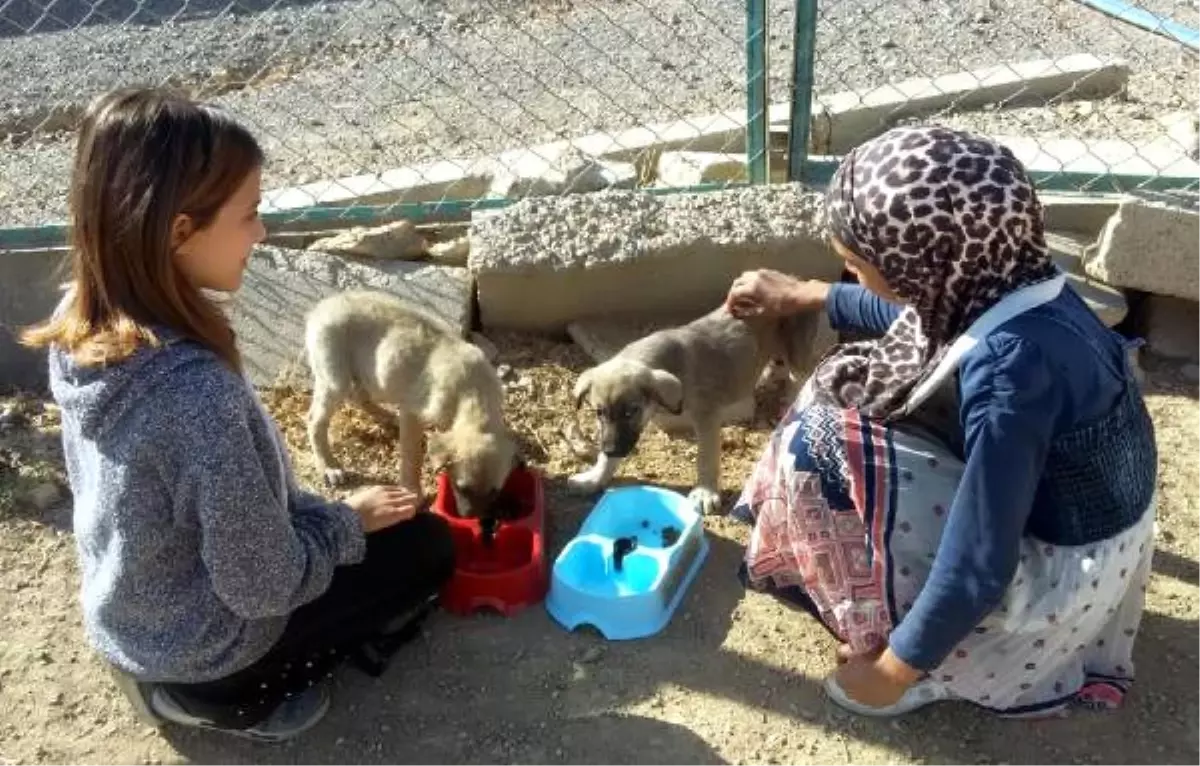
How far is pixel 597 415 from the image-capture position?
4.81m

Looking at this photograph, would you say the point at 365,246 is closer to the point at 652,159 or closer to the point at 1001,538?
the point at 652,159

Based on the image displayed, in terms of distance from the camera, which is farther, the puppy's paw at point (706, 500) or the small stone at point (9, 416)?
the small stone at point (9, 416)

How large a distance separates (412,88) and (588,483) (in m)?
4.32

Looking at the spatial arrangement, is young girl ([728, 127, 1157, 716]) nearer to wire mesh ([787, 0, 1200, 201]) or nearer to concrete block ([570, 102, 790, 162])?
wire mesh ([787, 0, 1200, 201])

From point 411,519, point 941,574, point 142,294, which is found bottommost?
point 411,519

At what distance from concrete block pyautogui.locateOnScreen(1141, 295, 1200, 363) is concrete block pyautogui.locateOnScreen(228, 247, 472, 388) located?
2920 mm

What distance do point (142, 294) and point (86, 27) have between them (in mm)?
8354

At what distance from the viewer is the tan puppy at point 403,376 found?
4.60m

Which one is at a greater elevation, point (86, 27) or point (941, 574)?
point (941, 574)

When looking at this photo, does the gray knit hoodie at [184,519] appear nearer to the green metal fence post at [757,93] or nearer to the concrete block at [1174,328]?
the green metal fence post at [757,93]

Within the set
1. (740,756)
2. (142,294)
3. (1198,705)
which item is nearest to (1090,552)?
(1198,705)

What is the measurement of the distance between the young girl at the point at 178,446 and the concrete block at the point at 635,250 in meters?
1.97

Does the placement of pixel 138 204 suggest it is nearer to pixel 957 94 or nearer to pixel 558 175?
pixel 558 175

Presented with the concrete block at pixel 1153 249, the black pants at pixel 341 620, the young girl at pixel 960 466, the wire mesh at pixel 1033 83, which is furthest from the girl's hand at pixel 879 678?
the wire mesh at pixel 1033 83
